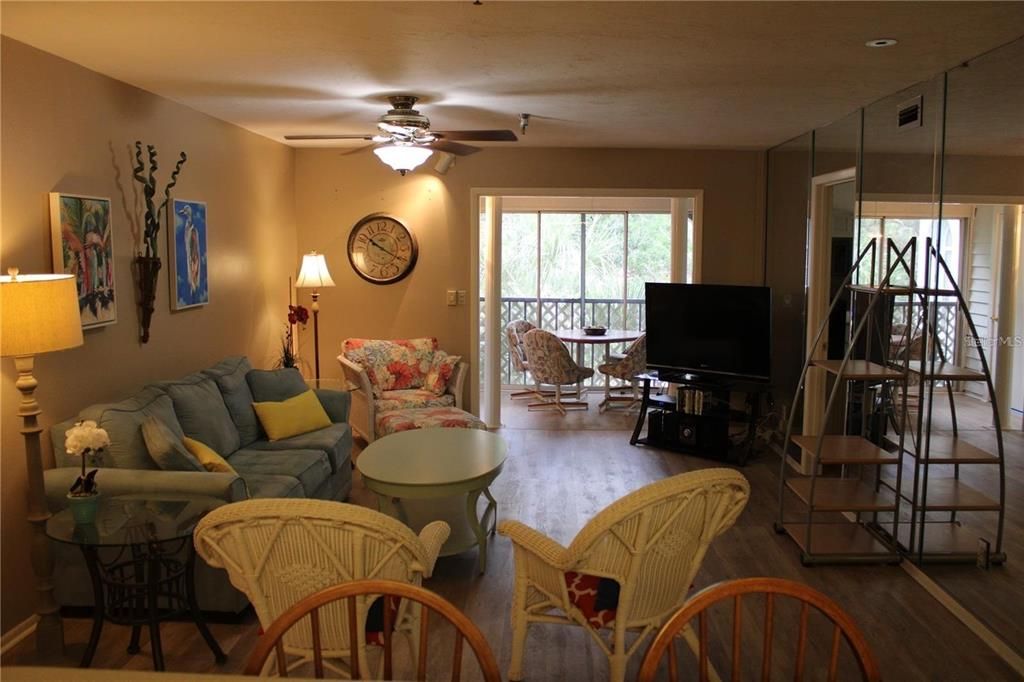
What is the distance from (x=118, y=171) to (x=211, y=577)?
6.70ft

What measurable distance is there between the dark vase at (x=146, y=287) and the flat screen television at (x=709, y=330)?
146 inches

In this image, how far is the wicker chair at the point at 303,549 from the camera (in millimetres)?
2193

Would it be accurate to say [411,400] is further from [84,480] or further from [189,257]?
[84,480]

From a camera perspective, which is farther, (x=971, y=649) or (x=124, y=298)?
(x=124, y=298)

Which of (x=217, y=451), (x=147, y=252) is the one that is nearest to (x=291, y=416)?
(x=217, y=451)

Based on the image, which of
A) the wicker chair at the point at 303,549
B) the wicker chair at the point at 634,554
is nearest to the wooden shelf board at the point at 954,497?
the wicker chair at the point at 634,554

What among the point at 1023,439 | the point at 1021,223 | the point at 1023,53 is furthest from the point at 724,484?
the point at 1023,53

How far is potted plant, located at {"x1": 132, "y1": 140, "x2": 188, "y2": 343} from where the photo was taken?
4125 millimetres

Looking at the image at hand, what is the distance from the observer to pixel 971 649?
3.21 metres

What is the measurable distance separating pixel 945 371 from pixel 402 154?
279 centimetres

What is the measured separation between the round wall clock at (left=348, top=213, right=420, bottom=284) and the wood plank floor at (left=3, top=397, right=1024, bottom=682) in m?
1.92

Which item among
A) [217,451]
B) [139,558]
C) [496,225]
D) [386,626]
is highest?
[496,225]

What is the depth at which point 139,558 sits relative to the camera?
292 centimetres

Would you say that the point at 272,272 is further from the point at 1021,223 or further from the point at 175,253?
the point at 1021,223
